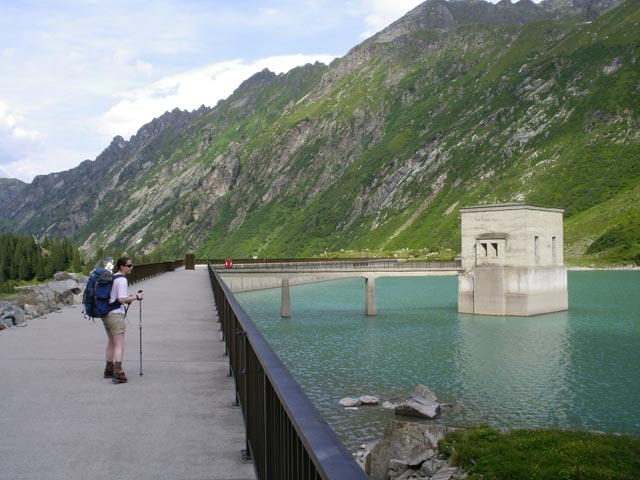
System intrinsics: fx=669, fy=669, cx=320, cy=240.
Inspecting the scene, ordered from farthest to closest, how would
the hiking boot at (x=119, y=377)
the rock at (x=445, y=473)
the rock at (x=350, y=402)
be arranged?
1. the rock at (x=350, y=402)
2. the rock at (x=445, y=473)
3. the hiking boot at (x=119, y=377)

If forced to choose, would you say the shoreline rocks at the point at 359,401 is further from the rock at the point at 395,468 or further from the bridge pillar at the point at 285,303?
the bridge pillar at the point at 285,303

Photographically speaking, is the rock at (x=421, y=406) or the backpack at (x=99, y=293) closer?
the backpack at (x=99, y=293)

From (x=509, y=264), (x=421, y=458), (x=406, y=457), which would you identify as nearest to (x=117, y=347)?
(x=406, y=457)

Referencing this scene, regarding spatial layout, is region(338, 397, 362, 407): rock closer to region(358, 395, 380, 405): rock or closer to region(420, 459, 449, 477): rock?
region(358, 395, 380, 405): rock

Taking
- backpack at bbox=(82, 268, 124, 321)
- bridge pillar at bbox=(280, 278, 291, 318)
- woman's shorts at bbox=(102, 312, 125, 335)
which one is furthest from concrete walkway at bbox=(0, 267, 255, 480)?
bridge pillar at bbox=(280, 278, 291, 318)

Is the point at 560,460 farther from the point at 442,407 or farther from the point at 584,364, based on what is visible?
the point at 584,364

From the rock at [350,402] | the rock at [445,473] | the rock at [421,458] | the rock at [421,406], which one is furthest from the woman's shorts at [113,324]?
the rock at [350,402]

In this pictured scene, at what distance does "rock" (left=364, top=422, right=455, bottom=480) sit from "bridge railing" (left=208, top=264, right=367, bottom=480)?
11798 mm

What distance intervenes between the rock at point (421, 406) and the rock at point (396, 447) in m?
4.93

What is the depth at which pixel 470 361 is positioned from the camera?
1569 inches

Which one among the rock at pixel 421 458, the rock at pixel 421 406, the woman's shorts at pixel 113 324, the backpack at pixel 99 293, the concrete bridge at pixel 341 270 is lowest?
the rock at pixel 421 406

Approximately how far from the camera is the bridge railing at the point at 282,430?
11.2ft

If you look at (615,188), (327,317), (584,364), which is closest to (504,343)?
(584,364)

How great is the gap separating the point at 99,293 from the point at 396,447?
11.0 meters
